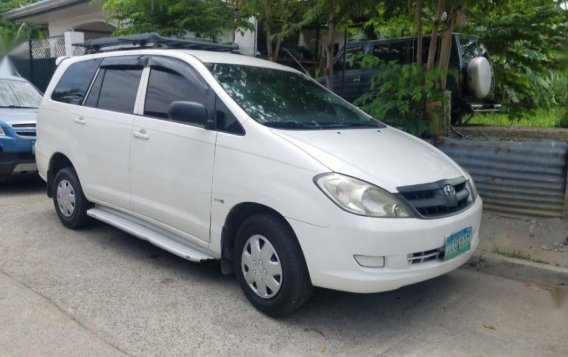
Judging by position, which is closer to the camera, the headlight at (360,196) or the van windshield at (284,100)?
the headlight at (360,196)

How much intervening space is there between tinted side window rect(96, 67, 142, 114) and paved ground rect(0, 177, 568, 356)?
53.9 inches

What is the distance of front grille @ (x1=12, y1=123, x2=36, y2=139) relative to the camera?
7281 millimetres

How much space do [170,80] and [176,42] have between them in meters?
0.77

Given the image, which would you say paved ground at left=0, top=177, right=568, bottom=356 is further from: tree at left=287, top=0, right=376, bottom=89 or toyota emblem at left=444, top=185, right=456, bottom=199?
tree at left=287, top=0, right=376, bottom=89

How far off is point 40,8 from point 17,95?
905 cm

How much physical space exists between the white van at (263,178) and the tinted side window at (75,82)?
0.04 meters

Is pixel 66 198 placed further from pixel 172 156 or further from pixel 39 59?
pixel 39 59

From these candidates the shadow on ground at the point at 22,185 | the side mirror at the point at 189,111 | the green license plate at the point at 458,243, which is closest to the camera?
the green license plate at the point at 458,243

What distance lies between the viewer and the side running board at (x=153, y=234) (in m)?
4.14

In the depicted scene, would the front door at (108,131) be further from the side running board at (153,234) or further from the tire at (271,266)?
the tire at (271,266)

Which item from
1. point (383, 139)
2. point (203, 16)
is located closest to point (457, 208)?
→ point (383, 139)

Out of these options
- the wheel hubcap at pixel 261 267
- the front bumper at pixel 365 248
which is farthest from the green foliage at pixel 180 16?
the front bumper at pixel 365 248

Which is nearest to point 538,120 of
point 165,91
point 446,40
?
point 446,40

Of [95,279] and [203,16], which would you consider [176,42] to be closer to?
[95,279]
